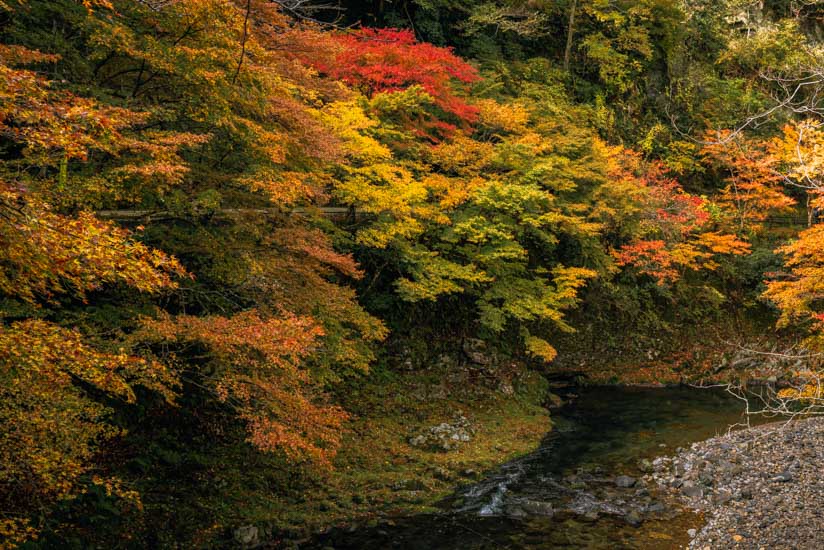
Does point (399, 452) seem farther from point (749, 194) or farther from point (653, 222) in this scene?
point (749, 194)

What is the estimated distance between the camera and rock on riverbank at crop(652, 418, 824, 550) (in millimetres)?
8781

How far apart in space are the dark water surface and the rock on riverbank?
0.53 m

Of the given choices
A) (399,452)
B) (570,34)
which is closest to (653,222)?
(570,34)

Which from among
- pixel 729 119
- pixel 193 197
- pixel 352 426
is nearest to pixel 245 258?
pixel 193 197

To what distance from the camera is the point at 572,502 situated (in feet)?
35.3

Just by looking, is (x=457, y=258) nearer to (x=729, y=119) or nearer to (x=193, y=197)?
(x=193, y=197)

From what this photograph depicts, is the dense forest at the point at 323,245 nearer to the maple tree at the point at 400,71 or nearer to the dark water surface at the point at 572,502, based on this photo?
the maple tree at the point at 400,71

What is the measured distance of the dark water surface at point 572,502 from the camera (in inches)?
365

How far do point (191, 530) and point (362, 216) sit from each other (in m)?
8.87

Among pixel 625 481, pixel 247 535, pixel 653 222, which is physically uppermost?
pixel 653 222

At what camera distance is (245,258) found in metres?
8.81

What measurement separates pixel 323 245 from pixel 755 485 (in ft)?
29.8

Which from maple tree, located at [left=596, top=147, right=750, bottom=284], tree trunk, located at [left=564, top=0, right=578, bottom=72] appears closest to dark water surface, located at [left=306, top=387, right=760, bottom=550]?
maple tree, located at [left=596, top=147, right=750, bottom=284]

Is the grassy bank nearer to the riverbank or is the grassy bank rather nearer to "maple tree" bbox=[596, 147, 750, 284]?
the riverbank
